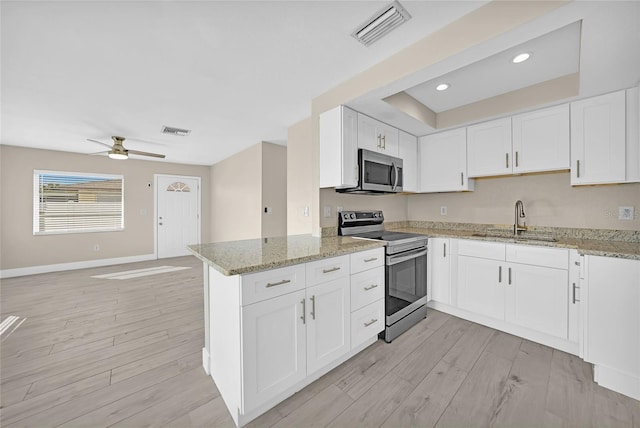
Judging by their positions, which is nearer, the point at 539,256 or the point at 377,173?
the point at 539,256

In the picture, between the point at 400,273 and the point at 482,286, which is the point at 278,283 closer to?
the point at 400,273

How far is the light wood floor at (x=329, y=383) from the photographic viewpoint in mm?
1476

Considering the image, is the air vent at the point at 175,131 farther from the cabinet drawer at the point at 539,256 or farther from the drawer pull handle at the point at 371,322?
the cabinet drawer at the point at 539,256

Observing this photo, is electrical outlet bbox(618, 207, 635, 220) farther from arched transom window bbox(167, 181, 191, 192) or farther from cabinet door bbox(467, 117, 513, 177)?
arched transom window bbox(167, 181, 191, 192)

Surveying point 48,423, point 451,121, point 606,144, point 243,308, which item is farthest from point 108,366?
point 606,144

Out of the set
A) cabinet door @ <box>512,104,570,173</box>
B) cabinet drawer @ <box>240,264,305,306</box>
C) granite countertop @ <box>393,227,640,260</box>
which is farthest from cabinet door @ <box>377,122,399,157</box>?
cabinet drawer @ <box>240,264,305,306</box>

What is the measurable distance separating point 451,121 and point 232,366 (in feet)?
10.8

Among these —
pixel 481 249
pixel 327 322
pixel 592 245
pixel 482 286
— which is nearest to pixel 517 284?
pixel 482 286

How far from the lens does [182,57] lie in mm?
2012

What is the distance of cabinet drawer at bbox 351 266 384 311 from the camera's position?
198 centimetres

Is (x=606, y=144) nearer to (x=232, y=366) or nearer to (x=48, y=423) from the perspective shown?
(x=232, y=366)

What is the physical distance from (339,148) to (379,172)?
564mm

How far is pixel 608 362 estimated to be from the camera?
1.71m

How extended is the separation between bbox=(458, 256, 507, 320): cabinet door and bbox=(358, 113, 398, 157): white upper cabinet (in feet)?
4.72
